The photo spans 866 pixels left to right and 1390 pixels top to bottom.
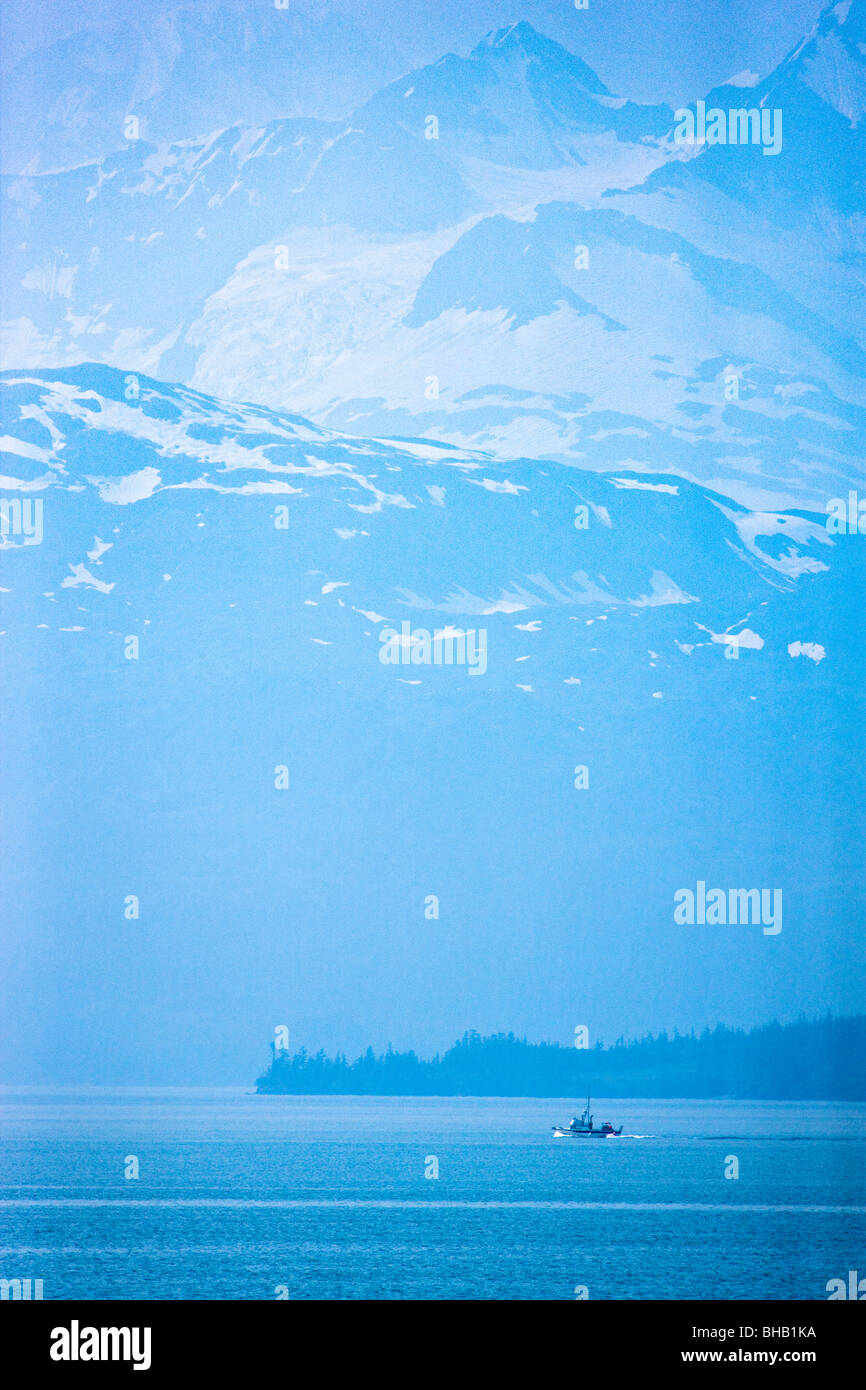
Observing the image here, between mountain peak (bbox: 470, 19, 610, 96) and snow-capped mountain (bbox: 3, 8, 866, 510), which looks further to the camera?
snow-capped mountain (bbox: 3, 8, 866, 510)

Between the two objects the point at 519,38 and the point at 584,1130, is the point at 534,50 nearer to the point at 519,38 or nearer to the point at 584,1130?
the point at 519,38

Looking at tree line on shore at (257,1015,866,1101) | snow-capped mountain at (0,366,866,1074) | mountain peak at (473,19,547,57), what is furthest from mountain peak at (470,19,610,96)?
tree line on shore at (257,1015,866,1101)

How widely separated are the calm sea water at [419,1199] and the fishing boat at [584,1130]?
0.16 meters

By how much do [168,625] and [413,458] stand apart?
8.36 ft

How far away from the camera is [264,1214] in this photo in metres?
12.7

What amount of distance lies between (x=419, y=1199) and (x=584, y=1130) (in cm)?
286

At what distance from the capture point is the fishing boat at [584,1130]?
14.9 metres

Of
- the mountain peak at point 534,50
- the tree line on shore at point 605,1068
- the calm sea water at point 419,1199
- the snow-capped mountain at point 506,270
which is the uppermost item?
the mountain peak at point 534,50

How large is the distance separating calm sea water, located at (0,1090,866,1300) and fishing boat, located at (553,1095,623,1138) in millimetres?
155

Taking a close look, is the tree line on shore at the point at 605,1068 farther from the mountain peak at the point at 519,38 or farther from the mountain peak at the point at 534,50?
the mountain peak at the point at 519,38

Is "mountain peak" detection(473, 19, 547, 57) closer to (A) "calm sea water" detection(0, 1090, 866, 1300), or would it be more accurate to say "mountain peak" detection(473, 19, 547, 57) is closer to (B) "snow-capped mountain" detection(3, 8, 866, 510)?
(B) "snow-capped mountain" detection(3, 8, 866, 510)

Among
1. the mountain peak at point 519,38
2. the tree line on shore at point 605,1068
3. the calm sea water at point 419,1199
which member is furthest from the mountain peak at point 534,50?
the calm sea water at point 419,1199

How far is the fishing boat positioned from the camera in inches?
585

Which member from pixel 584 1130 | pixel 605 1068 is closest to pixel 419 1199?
pixel 605 1068
